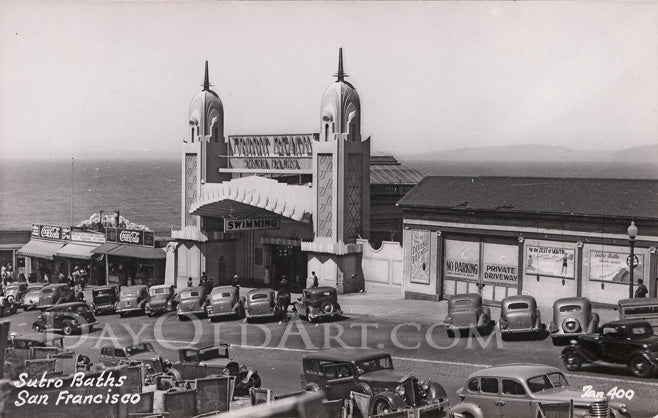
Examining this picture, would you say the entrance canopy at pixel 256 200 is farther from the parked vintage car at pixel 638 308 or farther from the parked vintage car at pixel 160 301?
the parked vintage car at pixel 638 308

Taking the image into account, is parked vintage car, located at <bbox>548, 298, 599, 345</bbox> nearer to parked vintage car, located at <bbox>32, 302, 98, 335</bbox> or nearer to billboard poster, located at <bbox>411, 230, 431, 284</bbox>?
billboard poster, located at <bbox>411, 230, 431, 284</bbox>

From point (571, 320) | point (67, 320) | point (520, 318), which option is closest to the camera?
point (571, 320)

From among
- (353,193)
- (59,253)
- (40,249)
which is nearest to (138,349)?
(353,193)

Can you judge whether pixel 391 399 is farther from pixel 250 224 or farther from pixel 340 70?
pixel 250 224

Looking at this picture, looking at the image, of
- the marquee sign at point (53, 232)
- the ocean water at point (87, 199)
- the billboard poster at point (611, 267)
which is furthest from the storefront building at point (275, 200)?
the ocean water at point (87, 199)

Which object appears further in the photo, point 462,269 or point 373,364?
point 462,269

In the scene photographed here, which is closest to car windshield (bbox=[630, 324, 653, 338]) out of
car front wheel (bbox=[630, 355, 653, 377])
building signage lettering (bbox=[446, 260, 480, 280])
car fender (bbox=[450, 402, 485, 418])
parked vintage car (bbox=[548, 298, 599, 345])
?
car front wheel (bbox=[630, 355, 653, 377])
